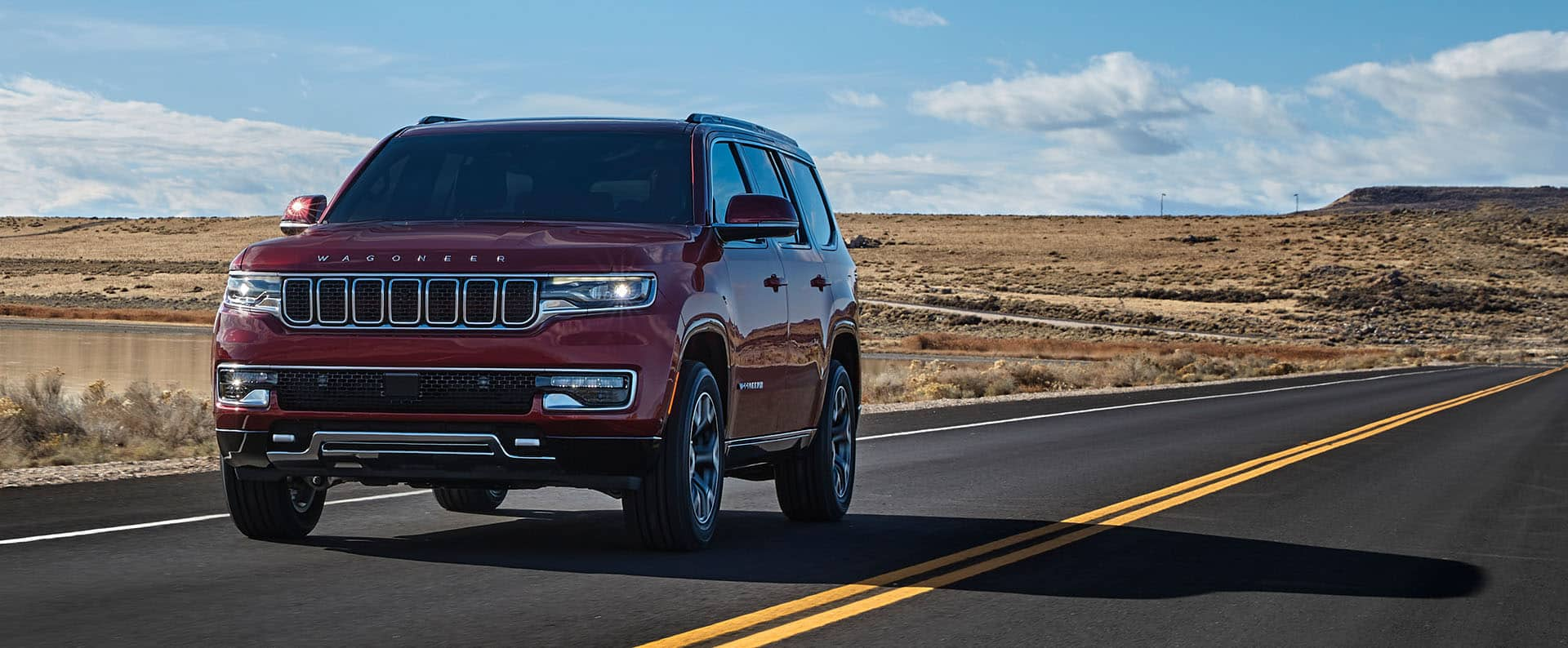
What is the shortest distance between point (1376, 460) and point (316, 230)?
A: 11538mm

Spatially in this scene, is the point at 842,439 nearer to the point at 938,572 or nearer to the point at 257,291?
the point at 938,572

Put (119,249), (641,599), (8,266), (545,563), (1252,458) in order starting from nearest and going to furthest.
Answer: (641,599) → (545,563) → (1252,458) → (8,266) → (119,249)

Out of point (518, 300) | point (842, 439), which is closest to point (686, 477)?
point (518, 300)

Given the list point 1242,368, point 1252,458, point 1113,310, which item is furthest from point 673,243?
point 1113,310

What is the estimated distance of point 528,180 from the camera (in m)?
9.23

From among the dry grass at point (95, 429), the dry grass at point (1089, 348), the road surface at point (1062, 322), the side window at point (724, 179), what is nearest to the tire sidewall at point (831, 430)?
the side window at point (724, 179)

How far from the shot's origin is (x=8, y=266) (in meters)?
106

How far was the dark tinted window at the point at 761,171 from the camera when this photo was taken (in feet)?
33.3

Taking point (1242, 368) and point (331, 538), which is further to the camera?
point (1242, 368)

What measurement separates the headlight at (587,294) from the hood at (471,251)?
0.17 ft

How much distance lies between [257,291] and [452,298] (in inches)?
38.1

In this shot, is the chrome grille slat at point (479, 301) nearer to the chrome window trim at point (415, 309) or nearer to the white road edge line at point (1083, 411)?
the chrome window trim at point (415, 309)

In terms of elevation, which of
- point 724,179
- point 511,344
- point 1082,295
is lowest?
point 1082,295

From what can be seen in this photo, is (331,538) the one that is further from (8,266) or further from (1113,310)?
(8,266)
